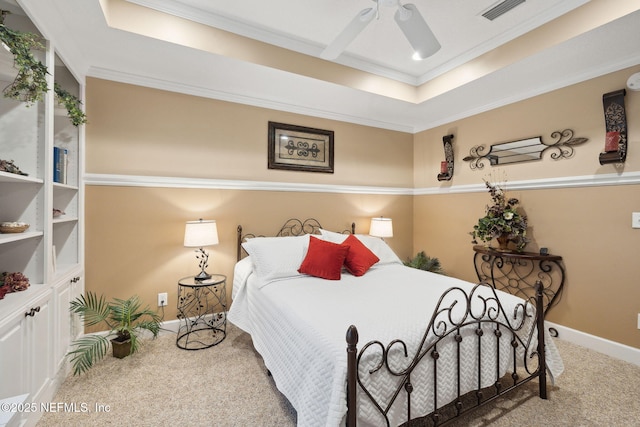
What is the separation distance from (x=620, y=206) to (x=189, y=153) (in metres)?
4.05

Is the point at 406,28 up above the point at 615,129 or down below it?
above

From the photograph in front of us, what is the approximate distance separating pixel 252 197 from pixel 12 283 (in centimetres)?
201

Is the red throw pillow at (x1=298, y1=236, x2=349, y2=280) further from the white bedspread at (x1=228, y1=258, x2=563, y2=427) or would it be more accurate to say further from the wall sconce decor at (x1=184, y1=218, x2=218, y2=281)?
the wall sconce decor at (x1=184, y1=218, x2=218, y2=281)

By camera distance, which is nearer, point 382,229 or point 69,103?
point 69,103

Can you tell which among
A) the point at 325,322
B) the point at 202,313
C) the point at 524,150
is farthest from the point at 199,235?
the point at 524,150

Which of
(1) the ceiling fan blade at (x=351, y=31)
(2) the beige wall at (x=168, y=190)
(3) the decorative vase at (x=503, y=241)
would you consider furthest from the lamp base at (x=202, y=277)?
(3) the decorative vase at (x=503, y=241)

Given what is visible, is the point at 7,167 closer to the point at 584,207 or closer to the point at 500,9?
the point at 500,9

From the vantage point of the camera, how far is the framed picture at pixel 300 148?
11.3 ft

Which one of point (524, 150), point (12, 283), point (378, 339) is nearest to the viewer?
point (378, 339)

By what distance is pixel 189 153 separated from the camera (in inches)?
118

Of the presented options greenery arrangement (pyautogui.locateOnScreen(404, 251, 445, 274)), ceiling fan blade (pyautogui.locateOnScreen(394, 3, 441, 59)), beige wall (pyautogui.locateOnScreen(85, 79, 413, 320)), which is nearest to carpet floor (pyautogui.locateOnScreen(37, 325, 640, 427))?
beige wall (pyautogui.locateOnScreen(85, 79, 413, 320))

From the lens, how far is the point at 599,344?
2578 millimetres

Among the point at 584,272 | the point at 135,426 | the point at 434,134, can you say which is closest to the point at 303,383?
the point at 135,426

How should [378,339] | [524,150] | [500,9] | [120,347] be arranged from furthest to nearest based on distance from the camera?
[524,150]
[120,347]
[500,9]
[378,339]
